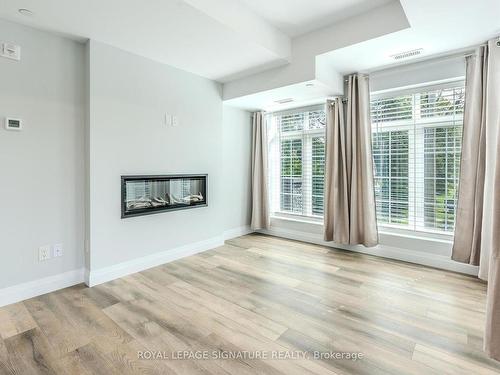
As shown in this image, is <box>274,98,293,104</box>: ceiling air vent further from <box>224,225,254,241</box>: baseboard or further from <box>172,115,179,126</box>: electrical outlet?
<box>224,225,254,241</box>: baseboard

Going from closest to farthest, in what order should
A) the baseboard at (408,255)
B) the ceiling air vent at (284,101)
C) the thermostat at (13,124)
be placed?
1. the thermostat at (13,124)
2. the baseboard at (408,255)
3. the ceiling air vent at (284,101)

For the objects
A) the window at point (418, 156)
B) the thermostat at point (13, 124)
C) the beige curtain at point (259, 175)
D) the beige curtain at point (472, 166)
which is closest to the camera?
the thermostat at point (13, 124)

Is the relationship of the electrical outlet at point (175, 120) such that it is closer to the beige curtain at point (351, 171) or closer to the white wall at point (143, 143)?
the white wall at point (143, 143)

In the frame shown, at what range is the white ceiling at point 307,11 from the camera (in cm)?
252

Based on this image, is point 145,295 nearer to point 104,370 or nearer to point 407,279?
point 104,370

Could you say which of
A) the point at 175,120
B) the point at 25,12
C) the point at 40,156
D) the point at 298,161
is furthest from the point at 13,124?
the point at 298,161

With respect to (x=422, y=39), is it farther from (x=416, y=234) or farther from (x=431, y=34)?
(x=416, y=234)

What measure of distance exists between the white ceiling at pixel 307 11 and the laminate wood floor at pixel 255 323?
104 inches

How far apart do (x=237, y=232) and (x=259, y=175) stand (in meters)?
1.04

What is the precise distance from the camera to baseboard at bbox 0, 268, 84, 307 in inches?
92.0

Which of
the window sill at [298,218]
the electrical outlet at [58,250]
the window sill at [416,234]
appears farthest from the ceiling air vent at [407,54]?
the electrical outlet at [58,250]

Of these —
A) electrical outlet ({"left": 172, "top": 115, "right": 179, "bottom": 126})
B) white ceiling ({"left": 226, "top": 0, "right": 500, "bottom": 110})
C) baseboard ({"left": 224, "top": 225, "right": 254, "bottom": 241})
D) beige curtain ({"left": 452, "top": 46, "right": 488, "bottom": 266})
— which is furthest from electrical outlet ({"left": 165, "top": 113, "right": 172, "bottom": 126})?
beige curtain ({"left": 452, "top": 46, "right": 488, "bottom": 266})

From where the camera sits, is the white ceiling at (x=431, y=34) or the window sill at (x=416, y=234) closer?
the white ceiling at (x=431, y=34)

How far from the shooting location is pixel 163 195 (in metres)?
3.37
